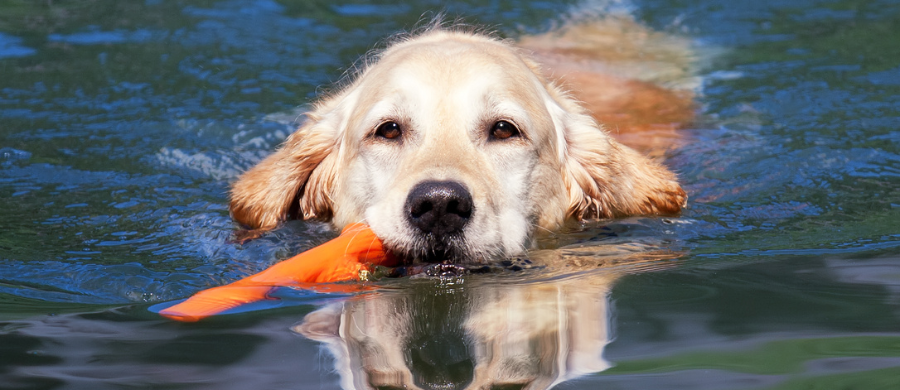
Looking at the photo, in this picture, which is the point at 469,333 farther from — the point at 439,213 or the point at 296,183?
the point at 296,183

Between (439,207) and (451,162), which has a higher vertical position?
(451,162)

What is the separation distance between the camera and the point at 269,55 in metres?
7.67

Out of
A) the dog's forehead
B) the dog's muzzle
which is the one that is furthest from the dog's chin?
the dog's forehead

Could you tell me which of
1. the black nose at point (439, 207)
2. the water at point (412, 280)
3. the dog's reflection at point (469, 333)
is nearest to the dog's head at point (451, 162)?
the black nose at point (439, 207)

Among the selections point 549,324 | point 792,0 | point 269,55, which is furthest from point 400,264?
point 792,0

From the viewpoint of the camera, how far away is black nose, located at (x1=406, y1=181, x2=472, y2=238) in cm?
331

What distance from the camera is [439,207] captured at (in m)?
3.35

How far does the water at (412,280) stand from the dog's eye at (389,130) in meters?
0.69

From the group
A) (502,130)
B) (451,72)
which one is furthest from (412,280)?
(451,72)

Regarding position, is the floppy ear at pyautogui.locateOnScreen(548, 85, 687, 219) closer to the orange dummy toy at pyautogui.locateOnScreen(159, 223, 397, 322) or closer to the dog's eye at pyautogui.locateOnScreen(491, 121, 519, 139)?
the dog's eye at pyautogui.locateOnScreen(491, 121, 519, 139)

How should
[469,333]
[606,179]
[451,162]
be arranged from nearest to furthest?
1. [469,333]
2. [451,162]
3. [606,179]

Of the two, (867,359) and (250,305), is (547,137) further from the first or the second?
(867,359)

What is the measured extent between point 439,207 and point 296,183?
60.8 inches

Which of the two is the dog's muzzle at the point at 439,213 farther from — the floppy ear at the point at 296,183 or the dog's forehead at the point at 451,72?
the floppy ear at the point at 296,183
